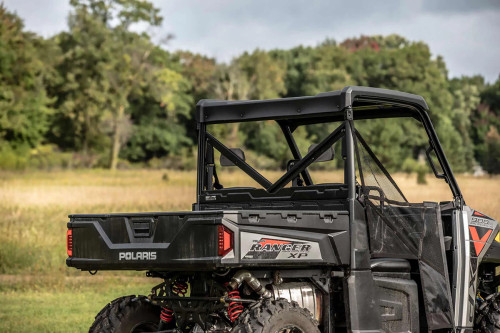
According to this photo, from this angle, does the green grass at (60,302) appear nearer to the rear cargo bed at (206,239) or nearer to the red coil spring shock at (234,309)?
the rear cargo bed at (206,239)

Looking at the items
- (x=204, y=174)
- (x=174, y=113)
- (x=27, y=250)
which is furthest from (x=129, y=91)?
(x=204, y=174)

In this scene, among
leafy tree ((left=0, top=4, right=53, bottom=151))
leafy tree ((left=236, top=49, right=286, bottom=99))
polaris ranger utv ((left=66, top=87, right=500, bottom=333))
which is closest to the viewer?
polaris ranger utv ((left=66, top=87, right=500, bottom=333))

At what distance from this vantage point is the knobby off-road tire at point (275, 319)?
5895 millimetres

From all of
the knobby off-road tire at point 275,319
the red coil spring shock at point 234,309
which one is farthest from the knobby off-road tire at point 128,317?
the knobby off-road tire at point 275,319

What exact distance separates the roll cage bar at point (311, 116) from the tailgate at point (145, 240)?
3.68 ft

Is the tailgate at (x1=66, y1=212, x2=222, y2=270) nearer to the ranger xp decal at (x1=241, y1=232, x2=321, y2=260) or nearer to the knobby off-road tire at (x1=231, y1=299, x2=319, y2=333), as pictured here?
the ranger xp decal at (x1=241, y1=232, x2=321, y2=260)

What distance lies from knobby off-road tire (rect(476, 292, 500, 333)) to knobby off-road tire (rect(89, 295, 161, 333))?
277 cm

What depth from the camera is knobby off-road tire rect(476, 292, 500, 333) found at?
7707 mm

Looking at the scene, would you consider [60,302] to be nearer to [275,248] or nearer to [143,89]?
[275,248]

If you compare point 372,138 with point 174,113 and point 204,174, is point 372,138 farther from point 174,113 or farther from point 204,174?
point 204,174

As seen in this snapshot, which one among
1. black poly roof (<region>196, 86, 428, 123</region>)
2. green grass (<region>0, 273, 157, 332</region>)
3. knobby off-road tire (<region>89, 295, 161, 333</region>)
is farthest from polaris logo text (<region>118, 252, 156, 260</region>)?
green grass (<region>0, 273, 157, 332</region>)

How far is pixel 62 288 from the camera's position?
1523 cm

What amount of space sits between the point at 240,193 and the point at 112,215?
1422mm

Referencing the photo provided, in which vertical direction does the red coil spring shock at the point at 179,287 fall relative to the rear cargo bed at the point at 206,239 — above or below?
below
